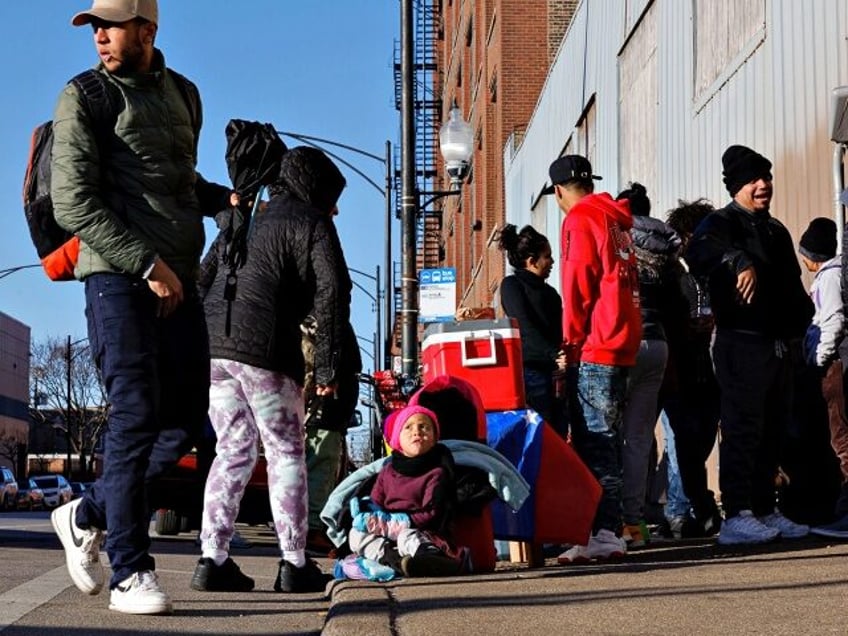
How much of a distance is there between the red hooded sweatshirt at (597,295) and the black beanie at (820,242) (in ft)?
6.18

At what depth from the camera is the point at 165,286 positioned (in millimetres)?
6148

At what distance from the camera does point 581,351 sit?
826cm

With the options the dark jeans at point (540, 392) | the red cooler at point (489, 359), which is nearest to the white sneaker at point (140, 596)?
the red cooler at point (489, 359)

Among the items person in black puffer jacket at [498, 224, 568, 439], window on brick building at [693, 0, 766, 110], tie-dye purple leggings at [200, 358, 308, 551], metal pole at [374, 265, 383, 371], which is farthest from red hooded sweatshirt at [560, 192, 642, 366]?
metal pole at [374, 265, 383, 371]

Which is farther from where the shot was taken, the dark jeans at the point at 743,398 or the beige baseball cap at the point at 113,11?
the dark jeans at the point at 743,398

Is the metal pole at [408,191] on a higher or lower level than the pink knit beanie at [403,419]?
higher

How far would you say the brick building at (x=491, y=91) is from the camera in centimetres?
3372

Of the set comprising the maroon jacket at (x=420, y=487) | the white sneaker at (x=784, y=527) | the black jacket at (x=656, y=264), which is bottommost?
the white sneaker at (x=784, y=527)

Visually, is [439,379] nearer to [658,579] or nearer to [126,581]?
[658,579]

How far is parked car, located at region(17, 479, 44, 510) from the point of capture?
2645 inches

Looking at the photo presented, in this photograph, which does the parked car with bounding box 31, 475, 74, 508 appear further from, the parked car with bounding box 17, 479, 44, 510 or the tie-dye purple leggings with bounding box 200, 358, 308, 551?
the tie-dye purple leggings with bounding box 200, 358, 308, 551

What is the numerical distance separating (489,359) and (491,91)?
2908 centimetres

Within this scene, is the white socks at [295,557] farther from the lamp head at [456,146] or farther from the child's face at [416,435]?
the lamp head at [456,146]

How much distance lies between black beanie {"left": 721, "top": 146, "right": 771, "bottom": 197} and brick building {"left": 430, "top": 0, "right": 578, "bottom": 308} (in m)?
17.9
